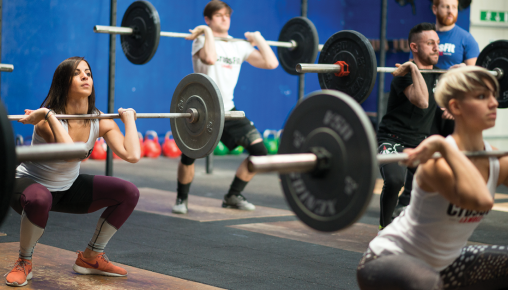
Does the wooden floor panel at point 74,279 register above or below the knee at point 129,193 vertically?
below

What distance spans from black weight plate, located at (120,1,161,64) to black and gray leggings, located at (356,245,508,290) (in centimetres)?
271

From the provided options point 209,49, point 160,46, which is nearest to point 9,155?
point 209,49

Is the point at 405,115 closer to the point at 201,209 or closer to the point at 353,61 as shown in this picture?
the point at 353,61

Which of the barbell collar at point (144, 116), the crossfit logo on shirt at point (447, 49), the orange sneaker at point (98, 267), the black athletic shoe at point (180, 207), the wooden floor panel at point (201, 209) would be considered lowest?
the wooden floor panel at point (201, 209)

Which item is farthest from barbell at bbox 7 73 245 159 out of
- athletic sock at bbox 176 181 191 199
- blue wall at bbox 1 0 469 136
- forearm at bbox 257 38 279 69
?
blue wall at bbox 1 0 469 136

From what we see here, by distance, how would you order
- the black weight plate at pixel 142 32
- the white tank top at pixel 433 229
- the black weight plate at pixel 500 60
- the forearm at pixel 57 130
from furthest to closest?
the black weight plate at pixel 142 32, the black weight plate at pixel 500 60, the forearm at pixel 57 130, the white tank top at pixel 433 229

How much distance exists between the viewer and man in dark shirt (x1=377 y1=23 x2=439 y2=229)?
10.5 ft

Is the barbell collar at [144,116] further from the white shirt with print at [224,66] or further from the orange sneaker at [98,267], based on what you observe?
the white shirt with print at [224,66]

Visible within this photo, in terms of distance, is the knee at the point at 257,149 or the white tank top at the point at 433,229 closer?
the white tank top at the point at 433,229

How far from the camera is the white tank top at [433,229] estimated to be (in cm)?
169

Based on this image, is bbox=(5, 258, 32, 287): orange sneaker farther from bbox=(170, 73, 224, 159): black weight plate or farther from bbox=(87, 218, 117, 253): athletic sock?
bbox=(170, 73, 224, 159): black weight plate

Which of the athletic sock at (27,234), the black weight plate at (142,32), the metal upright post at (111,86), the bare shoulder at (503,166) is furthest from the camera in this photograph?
the metal upright post at (111,86)

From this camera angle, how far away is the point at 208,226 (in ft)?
13.1

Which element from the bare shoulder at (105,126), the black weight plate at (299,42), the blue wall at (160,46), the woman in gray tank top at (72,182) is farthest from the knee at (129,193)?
the blue wall at (160,46)
